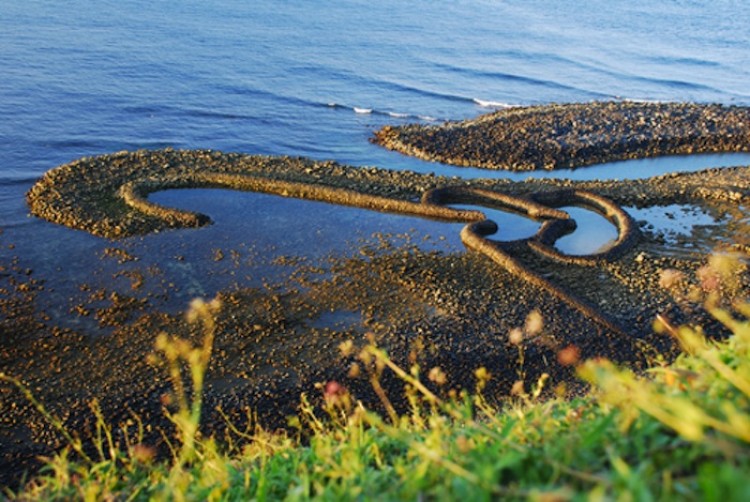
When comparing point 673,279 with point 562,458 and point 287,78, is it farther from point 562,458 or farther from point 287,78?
point 287,78

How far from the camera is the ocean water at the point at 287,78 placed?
20172 mm

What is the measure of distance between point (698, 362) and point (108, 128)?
28679 mm

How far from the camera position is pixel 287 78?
1566 inches

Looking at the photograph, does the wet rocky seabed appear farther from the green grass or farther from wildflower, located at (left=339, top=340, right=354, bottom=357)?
the green grass

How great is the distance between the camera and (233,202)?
20391 mm

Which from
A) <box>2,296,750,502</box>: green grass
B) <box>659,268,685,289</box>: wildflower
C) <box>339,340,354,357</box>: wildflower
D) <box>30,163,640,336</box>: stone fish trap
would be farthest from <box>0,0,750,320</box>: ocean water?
<box>2,296,750,502</box>: green grass

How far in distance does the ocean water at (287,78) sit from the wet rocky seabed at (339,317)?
100 cm

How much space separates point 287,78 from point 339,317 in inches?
1117

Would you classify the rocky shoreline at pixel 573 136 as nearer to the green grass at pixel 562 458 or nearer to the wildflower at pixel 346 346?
the wildflower at pixel 346 346

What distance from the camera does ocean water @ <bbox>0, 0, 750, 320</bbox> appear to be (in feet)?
66.2

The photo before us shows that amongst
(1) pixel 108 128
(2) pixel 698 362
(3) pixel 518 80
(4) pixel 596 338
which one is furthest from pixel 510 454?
(3) pixel 518 80

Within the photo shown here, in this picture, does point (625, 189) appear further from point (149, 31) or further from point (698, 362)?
point (149, 31)

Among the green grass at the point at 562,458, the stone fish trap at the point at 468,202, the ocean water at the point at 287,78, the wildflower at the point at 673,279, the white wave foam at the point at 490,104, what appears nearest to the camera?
the green grass at the point at 562,458

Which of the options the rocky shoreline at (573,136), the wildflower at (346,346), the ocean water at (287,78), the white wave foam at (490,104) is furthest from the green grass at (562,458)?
the white wave foam at (490,104)
